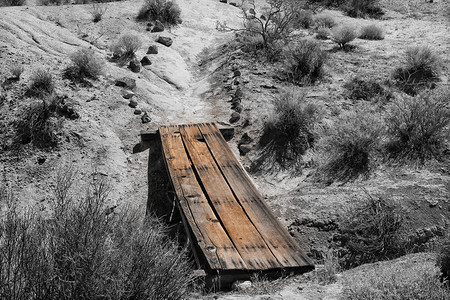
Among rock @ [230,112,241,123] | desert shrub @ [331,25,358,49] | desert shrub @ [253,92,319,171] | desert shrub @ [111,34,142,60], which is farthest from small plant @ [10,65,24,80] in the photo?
desert shrub @ [331,25,358,49]

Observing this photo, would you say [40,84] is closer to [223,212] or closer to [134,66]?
[134,66]

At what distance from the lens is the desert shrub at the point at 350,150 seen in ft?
19.6

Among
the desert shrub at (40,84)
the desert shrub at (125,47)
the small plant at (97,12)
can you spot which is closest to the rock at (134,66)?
the desert shrub at (125,47)

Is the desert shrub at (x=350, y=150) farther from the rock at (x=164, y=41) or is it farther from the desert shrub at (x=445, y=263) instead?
the rock at (x=164, y=41)

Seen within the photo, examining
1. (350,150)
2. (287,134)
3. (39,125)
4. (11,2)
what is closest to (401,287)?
(350,150)

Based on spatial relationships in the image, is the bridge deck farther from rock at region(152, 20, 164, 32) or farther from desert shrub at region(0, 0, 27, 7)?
desert shrub at region(0, 0, 27, 7)

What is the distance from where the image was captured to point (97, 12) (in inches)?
422

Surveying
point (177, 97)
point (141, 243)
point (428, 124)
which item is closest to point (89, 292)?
point (141, 243)

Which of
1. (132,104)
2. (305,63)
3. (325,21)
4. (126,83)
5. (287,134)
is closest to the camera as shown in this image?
(287,134)

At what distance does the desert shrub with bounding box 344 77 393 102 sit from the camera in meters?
7.52

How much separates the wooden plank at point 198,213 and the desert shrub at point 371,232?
1460 mm

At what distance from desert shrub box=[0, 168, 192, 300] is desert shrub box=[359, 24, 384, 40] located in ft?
30.4

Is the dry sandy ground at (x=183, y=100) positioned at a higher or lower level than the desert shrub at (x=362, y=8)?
lower

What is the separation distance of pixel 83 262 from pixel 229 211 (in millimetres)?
2355
